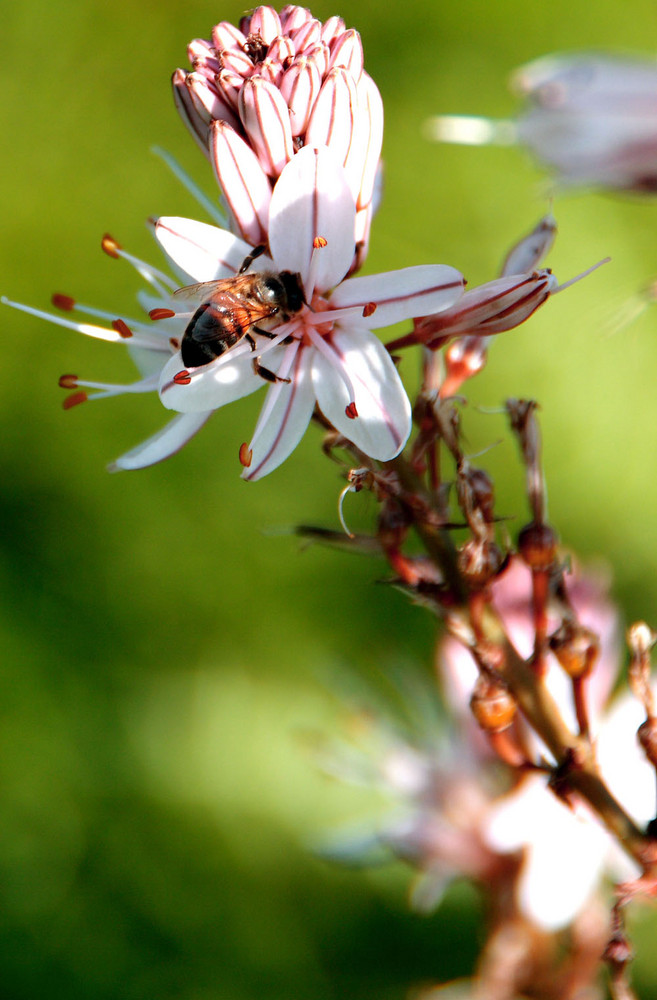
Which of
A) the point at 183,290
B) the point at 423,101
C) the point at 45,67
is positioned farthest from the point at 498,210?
the point at 183,290

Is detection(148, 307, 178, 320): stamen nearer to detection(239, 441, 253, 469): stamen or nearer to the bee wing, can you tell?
the bee wing

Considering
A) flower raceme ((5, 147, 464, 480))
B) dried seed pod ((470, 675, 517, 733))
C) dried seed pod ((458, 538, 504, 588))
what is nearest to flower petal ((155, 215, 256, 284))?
flower raceme ((5, 147, 464, 480))

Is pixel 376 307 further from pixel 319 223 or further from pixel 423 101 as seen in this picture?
pixel 423 101

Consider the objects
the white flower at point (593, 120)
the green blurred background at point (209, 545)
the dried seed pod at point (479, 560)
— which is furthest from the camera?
the green blurred background at point (209, 545)

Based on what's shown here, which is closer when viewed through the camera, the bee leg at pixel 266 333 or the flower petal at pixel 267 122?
the flower petal at pixel 267 122

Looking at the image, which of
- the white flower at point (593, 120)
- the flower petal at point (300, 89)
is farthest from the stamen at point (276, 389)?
the white flower at point (593, 120)

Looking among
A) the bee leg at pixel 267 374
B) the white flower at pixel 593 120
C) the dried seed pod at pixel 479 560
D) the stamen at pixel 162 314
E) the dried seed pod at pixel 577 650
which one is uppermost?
the white flower at pixel 593 120

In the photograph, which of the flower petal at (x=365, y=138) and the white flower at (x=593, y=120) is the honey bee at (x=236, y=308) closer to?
the flower petal at (x=365, y=138)
